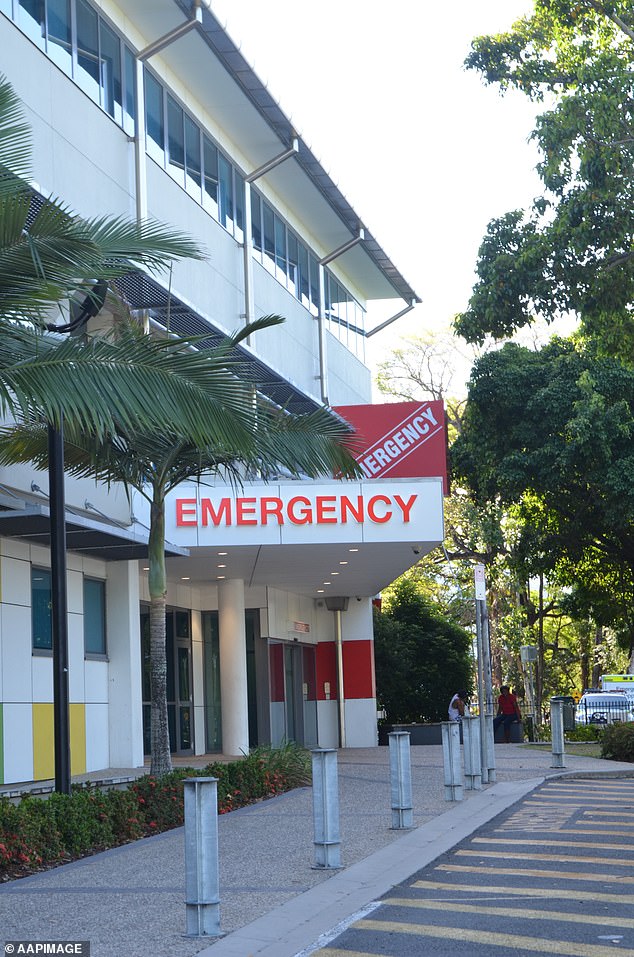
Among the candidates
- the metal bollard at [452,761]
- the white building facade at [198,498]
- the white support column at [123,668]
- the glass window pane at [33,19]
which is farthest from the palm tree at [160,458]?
the glass window pane at [33,19]

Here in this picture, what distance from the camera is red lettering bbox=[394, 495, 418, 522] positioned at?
23.1 meters

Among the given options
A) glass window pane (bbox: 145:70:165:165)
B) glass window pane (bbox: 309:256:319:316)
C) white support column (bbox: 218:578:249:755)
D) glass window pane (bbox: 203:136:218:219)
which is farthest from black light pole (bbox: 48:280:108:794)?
glass window pane (bbox: 309:256:319:316)

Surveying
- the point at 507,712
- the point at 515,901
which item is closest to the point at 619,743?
the point at 507,712

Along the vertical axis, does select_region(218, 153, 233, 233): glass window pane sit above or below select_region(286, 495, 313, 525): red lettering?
above

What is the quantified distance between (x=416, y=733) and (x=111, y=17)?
2175cm

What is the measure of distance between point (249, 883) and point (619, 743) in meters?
15.2

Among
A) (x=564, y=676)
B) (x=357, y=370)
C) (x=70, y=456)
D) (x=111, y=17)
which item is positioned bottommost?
(x=564, y=676)

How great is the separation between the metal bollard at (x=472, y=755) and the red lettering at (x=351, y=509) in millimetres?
6615

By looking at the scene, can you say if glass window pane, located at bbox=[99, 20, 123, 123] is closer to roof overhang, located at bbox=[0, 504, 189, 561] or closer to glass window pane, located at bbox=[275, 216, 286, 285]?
roof overhang, located at bbox=[0, 504, 189, 561]

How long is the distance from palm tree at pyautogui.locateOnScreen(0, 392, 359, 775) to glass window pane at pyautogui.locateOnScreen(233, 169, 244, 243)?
12243mm

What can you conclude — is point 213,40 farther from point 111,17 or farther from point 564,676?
point 564,676

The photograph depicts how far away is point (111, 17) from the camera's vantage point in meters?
21.7

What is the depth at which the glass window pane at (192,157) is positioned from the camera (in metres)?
25.1

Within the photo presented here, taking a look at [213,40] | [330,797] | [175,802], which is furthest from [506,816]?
[213,40]
